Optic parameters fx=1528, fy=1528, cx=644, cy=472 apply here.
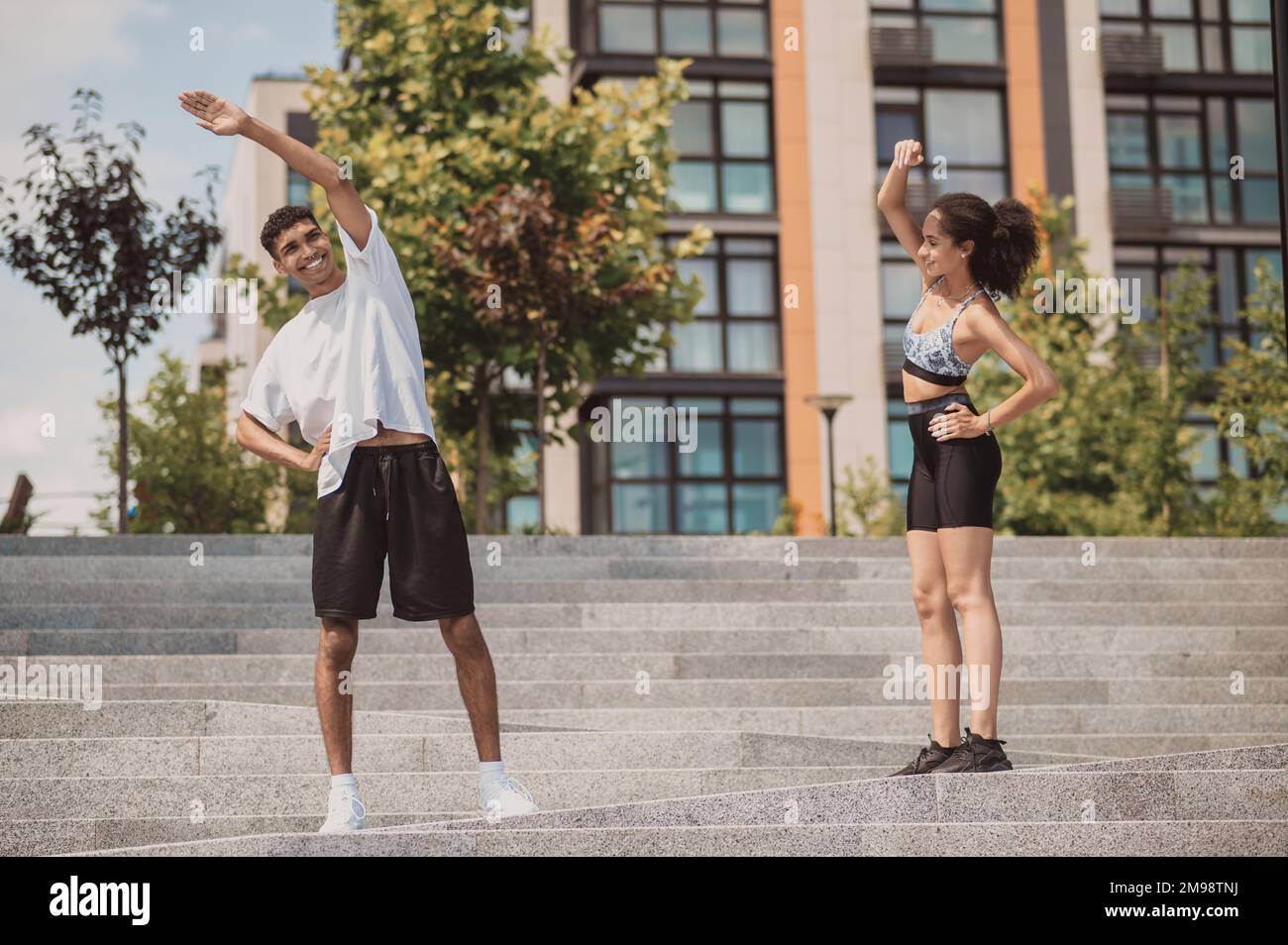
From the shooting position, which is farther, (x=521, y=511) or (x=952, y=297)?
(x=521, y=511)

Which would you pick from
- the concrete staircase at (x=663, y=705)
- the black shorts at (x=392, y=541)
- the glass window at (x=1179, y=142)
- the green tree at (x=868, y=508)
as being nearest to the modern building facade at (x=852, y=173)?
the glass window at (x=1179, y=142)

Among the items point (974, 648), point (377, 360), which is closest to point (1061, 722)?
point (974, 648)

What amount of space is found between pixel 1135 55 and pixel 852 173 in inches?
244

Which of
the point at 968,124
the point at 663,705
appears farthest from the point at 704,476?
the point at 663,705

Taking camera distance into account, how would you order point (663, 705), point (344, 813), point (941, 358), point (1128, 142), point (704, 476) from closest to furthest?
point (344, 813) < point (941, 358) < point (663, 705) < point (704, 476) < point (1128, 142)

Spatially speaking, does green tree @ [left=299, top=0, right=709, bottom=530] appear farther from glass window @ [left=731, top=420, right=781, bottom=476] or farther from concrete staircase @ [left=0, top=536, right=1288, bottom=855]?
glass window @ [left=731, top=420, right=781, bottom=476]

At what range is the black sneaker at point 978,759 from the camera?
16.9ft

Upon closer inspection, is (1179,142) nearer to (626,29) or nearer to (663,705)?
(626,29)

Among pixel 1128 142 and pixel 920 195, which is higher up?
pixel 1128 142

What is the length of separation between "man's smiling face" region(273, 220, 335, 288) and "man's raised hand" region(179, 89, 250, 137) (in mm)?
445

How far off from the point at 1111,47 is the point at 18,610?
26.1 meters

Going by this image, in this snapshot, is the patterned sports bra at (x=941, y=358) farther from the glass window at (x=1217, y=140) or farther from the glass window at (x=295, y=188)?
the glass window at (x=295, y=188)

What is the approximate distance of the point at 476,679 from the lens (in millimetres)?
5078
